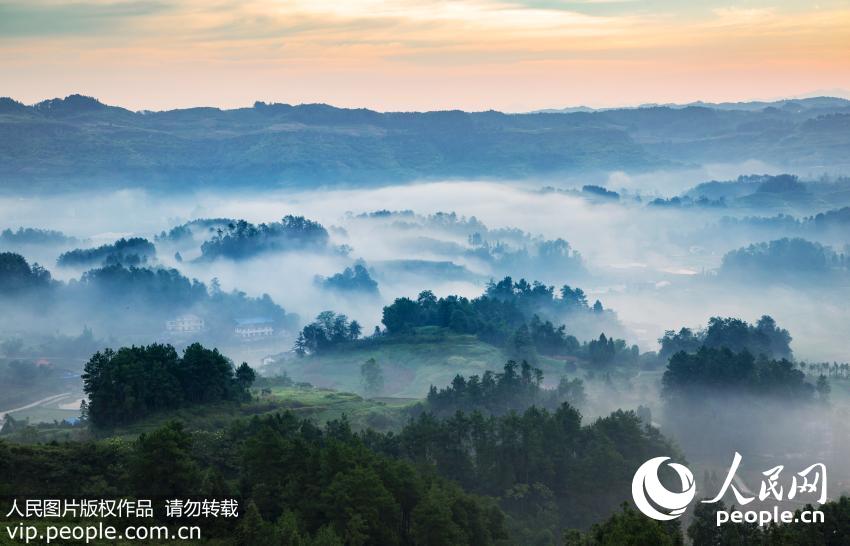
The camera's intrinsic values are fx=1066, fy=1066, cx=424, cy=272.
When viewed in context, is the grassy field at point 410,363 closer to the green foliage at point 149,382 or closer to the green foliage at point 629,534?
the green foliage at point 149,382

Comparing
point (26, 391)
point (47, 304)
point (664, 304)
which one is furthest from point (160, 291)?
point (664, 304)

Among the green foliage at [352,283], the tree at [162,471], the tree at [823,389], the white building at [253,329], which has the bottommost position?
the tree at [823,389]

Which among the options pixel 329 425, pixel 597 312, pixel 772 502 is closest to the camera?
pixel 329 425

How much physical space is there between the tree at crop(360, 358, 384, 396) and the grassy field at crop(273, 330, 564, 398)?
624 mm

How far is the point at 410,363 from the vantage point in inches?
3275

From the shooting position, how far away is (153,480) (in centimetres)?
3169

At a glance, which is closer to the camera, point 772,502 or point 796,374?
point 772,502

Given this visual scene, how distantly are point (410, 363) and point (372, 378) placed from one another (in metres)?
6.27

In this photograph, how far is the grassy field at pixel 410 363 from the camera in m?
78.8

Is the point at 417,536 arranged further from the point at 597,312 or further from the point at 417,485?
the point at 597,312

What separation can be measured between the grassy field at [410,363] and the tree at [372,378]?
0.62 metres

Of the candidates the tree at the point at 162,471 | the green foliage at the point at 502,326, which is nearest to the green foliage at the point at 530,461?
the tree at the point at 162,471

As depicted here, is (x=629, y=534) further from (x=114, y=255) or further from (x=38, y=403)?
(x=114, y=255)

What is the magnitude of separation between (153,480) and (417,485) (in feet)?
28.2
